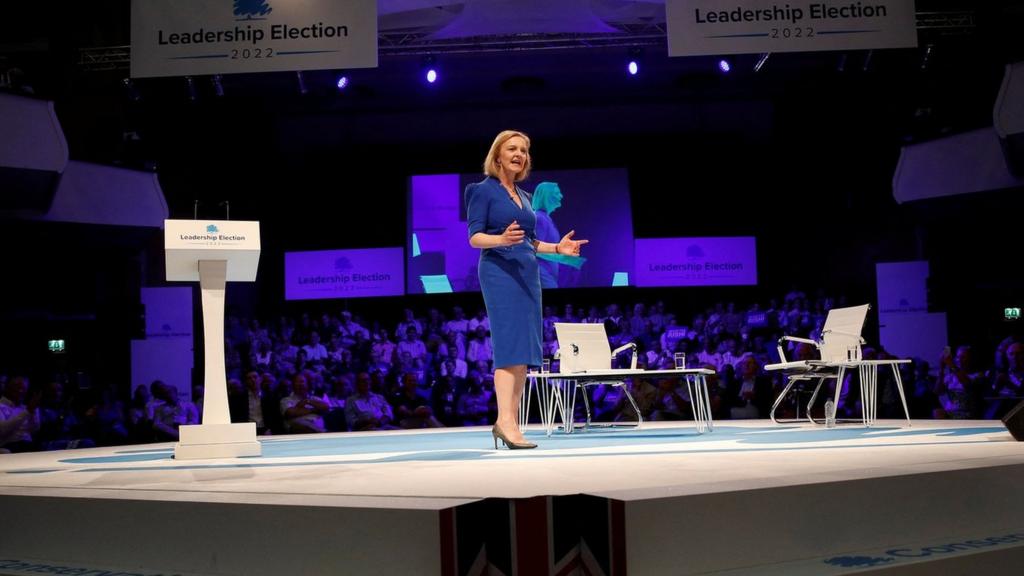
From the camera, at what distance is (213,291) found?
4742mm

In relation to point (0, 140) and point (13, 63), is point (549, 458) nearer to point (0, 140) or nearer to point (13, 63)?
point (0, 140)

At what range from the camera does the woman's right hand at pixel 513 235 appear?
12.5 feet

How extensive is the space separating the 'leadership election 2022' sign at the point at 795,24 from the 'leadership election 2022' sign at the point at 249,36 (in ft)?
8.00

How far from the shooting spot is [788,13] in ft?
22.0

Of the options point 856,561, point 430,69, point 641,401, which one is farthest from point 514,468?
point 430,69

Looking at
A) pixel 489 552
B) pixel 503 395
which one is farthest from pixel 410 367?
pixel 489 552

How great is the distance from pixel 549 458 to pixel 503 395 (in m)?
0.53

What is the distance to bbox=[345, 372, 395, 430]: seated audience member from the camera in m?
8.81

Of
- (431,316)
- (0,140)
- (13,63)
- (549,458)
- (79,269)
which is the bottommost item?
(549,458)

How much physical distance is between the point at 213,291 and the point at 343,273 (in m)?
9.67

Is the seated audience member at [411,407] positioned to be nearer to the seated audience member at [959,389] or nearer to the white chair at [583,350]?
the white chair at [583,350]

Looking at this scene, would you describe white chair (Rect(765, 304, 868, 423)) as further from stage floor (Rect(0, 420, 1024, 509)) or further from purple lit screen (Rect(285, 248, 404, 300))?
purple lit screen (Rect(285, 248, 404, 300))

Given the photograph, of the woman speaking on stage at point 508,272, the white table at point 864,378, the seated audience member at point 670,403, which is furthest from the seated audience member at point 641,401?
the woman speaking on stage at point 508,272

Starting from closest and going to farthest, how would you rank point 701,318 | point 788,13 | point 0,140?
point 788,13 < point 0,140 < point 701,318
